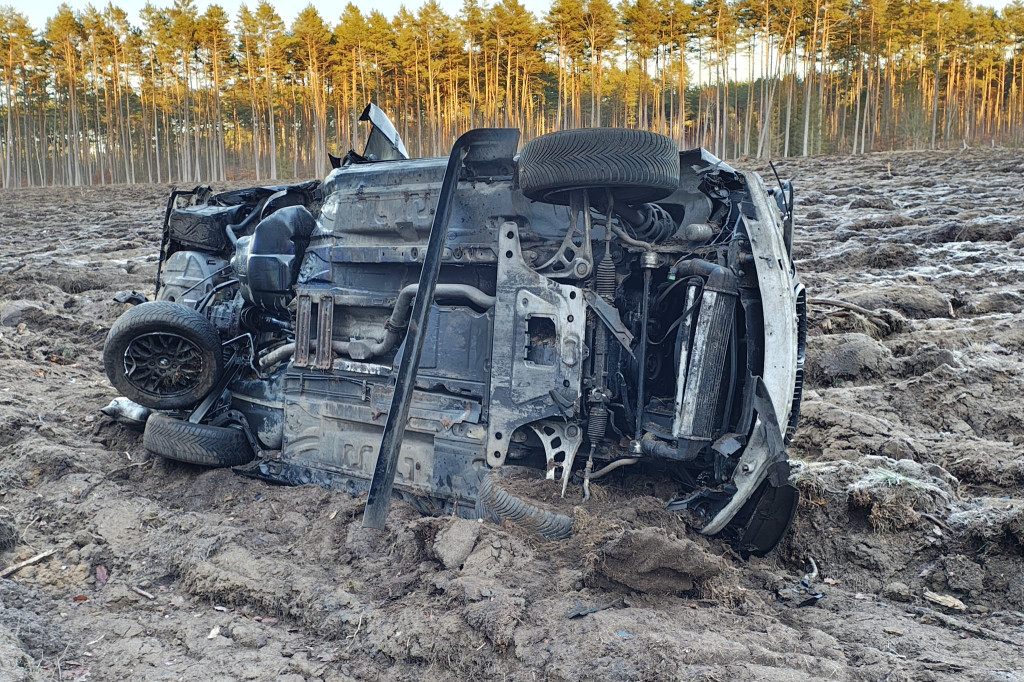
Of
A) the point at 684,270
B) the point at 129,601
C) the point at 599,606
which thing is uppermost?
the point at 684,270

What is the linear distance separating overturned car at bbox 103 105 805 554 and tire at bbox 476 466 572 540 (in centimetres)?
1

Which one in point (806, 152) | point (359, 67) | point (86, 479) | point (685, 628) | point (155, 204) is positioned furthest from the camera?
point (359, 67)

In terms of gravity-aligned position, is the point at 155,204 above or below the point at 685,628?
above

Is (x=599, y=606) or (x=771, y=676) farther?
(x=599, y=606)

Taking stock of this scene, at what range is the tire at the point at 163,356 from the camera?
4.72 m

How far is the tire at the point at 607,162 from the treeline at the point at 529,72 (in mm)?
31901

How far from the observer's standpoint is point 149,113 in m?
49.8

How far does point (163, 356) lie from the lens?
486 centimetres

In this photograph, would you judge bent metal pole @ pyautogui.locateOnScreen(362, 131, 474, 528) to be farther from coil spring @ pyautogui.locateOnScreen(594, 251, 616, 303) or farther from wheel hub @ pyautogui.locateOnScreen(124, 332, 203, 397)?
wheel hub @ pyautogui.locateOnScreen(124, 332, 203, 397)

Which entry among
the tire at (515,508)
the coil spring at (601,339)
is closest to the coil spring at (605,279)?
the coil spring at (601,339)

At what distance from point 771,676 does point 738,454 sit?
1.29 metres

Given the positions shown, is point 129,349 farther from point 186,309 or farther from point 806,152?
point 806,152

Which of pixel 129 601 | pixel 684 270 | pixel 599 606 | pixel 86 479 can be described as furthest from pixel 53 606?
pixel 684 270

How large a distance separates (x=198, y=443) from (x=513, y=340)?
2.35 m
